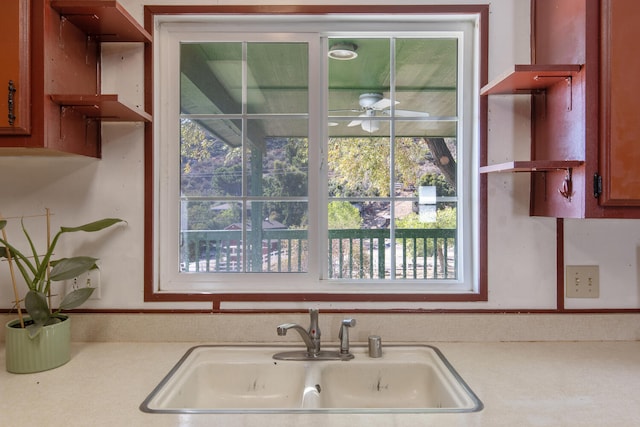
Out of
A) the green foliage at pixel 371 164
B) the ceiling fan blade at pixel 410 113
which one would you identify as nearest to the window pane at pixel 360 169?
the green foliage at pixel 371 164

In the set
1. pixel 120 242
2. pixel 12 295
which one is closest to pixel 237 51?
pixel 120 242

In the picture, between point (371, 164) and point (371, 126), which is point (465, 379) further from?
point (371, 126)

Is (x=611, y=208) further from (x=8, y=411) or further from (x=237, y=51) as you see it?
(x=8, y=411)

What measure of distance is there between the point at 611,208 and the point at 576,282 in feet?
1.51

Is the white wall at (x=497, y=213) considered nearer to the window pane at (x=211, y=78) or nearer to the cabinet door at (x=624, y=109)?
the window pane at (x=211, y=78)

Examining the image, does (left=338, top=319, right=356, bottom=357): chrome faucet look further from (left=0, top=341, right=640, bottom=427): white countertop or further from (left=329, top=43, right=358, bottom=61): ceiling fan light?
(left=329, top=43, right=358, bottom=61): ceiling fan light

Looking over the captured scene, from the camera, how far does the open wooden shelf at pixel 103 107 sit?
4.12ft

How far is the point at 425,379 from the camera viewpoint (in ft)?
4.70

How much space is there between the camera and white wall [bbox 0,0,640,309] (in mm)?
1589

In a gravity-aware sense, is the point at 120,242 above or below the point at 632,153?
below

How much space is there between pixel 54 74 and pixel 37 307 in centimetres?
71

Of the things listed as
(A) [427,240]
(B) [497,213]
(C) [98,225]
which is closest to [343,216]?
(A) [427,240]

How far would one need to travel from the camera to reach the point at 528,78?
1374mm

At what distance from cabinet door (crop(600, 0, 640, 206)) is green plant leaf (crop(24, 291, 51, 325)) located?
1712 millimetres
